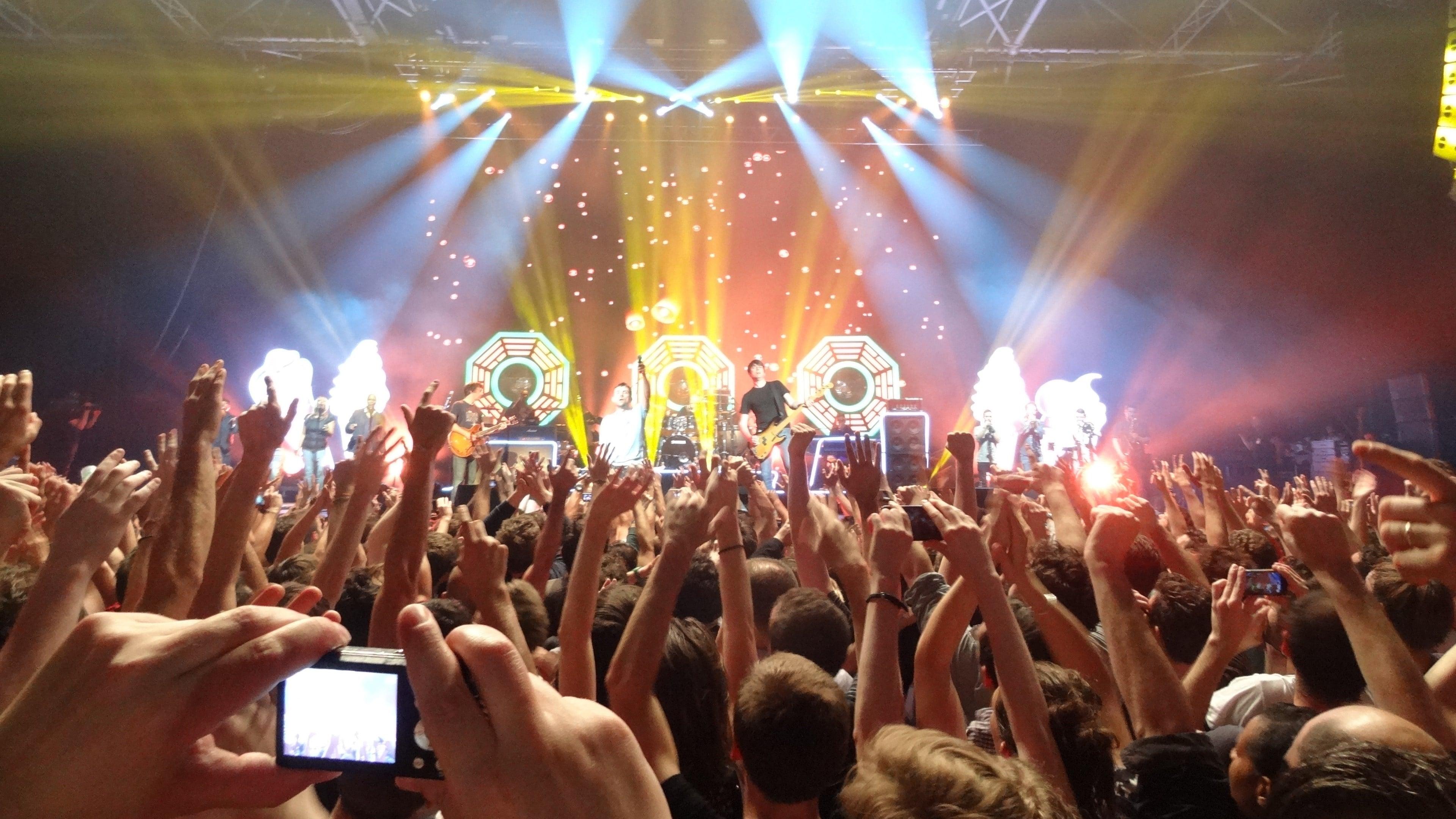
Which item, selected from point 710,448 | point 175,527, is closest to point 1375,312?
point 710,448

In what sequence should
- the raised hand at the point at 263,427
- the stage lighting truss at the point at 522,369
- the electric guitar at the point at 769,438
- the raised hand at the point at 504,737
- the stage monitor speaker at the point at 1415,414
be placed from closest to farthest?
the raised hand at the point at 504,737
the raised hand at the point at 263,427
the stage monitor speaker at the point at 1415,414
the electric guitar at the point at 769,438
the stage lighting truss at the point at 522,369

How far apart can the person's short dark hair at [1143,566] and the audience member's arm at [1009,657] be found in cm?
131

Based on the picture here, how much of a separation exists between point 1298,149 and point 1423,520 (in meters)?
10.9

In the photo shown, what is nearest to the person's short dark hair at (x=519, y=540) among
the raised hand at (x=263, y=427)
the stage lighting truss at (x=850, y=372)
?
the raised hand at (x=263, y=427)

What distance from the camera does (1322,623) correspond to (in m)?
1.94

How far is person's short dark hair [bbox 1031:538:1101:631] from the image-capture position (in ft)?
8.45

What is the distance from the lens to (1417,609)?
219cm

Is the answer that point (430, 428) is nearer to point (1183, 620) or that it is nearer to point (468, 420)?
point (1183, 620)

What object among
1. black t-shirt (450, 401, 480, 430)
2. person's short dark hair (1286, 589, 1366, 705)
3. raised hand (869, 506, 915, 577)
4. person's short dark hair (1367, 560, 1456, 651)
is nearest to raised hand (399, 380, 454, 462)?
raised hand (869, 506, 915, 577)

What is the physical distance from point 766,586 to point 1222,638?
1.38 metres

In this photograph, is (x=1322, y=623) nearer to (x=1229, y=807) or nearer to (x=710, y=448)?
(x=1229, y=807)

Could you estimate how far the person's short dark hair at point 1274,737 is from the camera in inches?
60.9

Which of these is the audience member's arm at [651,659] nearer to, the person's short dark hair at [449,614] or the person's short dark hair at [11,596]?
the person's short dark hair at [449,614]

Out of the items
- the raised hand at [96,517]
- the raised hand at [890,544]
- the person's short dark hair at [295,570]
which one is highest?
the raised hand at [96,517]
